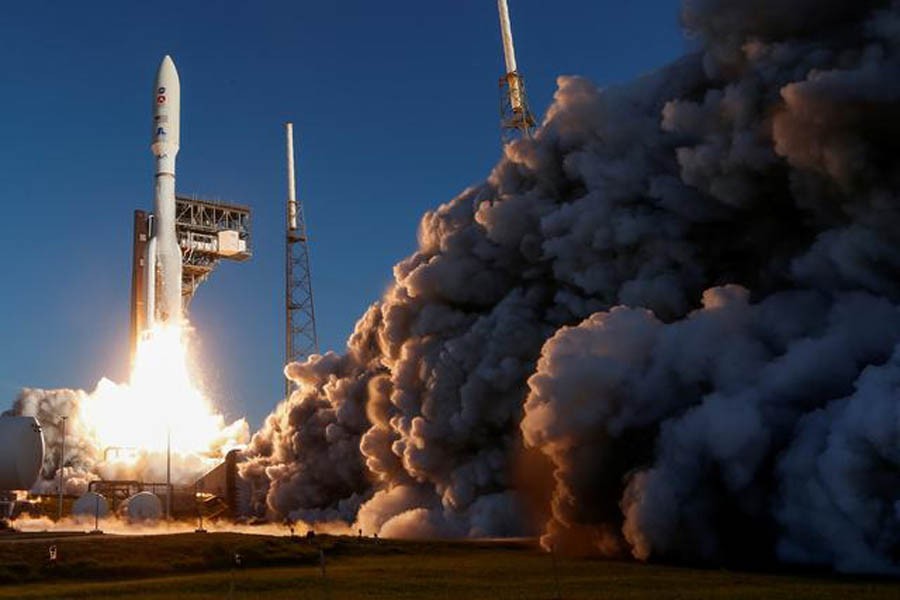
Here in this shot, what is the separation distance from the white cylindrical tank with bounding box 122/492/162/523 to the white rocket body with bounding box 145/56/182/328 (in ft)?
61.8

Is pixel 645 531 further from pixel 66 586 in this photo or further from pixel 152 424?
pixel 152 424

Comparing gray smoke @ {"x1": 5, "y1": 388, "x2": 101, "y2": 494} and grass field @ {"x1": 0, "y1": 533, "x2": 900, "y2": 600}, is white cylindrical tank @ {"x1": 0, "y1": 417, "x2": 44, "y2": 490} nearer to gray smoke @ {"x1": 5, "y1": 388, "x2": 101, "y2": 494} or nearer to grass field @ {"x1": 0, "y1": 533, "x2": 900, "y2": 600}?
grass field @ {"x1": 0, "y1": 533, "x2": 900, "y2": 600}

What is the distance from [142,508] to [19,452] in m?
18.3

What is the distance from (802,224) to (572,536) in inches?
683

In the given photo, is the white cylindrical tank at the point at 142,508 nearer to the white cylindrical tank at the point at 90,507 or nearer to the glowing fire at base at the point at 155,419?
the white cylindrical tank at the point at 90,507

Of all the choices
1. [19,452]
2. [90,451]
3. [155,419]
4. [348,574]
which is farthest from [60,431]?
[348,574]

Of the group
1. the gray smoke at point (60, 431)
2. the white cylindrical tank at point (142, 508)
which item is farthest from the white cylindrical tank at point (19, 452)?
Answer: the gray smoke at point (60, 431)

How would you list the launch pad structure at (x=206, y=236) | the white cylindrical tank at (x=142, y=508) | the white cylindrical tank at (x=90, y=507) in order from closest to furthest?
the white cylindrical tank at (x=142, y=508) < the white cylindrical tank at (x=90, y=507) < the launch pad structure at (x=206, y=236)

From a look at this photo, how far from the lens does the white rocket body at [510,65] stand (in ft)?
251

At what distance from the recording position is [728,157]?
42812 mm

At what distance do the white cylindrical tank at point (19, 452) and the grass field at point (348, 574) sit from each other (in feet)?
45.2

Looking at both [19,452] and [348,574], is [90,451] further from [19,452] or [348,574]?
[348,574]

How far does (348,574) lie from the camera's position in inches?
1390

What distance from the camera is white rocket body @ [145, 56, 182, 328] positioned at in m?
84.9
